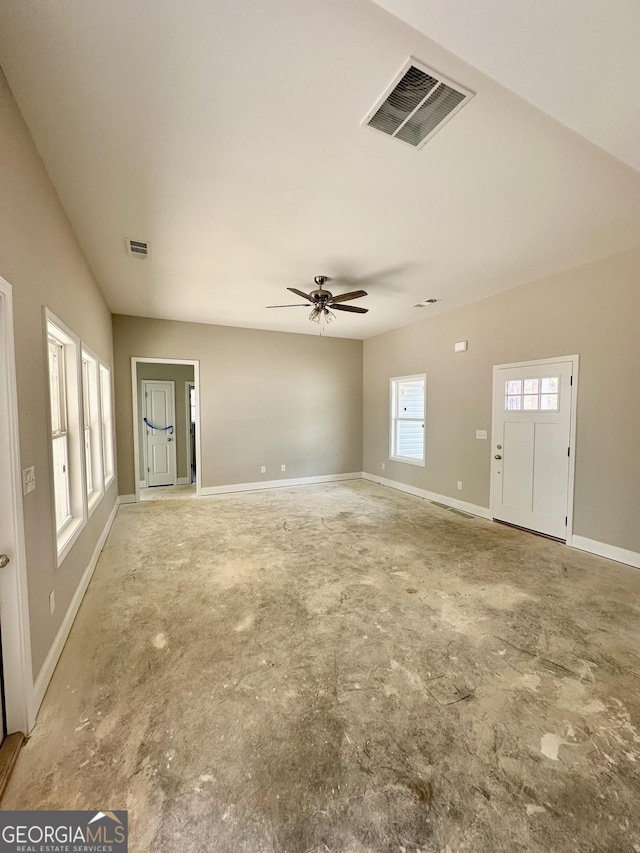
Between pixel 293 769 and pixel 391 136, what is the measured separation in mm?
3001

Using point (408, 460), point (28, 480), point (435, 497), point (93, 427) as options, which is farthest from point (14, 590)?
point (408, 460)

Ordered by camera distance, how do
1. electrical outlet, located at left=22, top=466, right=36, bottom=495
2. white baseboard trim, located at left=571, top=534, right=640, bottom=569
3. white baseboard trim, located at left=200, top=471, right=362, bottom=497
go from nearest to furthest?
electrical outlet, located at left=22, top=466, right=36, bottom=495, white baseboard trim, located at left=571, top=534, right=640, bottom=569, white baseboard trim, located at left=200, top=471, right=362, bottom=497

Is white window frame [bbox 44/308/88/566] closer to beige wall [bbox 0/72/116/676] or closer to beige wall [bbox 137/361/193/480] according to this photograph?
beige wall [bbox 0/72/116/676]

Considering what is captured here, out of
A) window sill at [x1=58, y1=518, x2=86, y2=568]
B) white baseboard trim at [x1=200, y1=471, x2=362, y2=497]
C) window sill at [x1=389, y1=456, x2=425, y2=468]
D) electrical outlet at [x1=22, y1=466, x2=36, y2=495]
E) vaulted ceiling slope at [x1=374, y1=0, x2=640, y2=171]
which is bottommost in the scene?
Answer: white baseboard trim at [x1=200, y1=471, x2=362, y2=497]

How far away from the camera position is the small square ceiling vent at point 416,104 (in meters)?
1.52

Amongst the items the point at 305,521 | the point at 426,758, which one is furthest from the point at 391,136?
the point at 305,521

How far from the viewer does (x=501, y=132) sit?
5.87 ft

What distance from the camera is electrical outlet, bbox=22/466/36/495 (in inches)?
62.9

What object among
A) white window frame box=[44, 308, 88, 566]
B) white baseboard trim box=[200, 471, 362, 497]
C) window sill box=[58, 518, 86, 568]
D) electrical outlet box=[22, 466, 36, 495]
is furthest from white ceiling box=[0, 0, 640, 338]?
white baseboard trim box=[200, 471, 362, 497]

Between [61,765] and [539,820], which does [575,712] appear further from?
[61,765]

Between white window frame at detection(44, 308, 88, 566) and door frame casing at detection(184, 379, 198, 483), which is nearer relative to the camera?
white window frame at detection(44, 308, 88, 566)

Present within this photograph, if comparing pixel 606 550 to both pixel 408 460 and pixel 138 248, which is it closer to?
pixel 408 460

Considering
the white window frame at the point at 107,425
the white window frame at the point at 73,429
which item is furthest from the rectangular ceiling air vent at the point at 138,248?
the white window frame at the point at 107,425

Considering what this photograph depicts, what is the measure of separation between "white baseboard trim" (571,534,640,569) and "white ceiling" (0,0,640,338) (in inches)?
111
